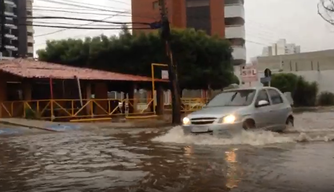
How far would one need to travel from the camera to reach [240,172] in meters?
7.93

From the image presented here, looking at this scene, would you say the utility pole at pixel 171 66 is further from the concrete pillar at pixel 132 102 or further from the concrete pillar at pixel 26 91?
the concrete pillar at pixel 132 102

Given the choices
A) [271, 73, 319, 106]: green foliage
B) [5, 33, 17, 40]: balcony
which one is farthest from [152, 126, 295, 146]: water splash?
[5, 33, 17, 40]: balcony

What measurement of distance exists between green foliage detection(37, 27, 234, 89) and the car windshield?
74.8 ft

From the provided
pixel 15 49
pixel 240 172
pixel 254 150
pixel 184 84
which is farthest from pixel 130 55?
pixel 15 49

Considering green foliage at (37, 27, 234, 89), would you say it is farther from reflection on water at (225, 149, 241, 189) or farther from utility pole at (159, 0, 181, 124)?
reflection on water at (225, 149, 241, 189)

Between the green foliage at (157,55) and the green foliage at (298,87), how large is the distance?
9.33 meters

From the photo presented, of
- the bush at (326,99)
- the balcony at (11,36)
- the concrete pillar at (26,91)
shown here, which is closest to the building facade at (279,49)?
the bush at (326,99)

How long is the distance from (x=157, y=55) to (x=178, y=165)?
29067 millimetres

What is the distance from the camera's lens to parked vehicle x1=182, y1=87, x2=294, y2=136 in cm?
1220

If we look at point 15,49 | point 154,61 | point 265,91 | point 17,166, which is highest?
point 15,49

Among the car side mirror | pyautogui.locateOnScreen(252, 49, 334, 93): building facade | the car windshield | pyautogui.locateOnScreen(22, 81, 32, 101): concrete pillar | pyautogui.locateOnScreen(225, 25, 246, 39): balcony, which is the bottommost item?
the car side mirror

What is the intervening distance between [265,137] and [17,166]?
19.8 feet

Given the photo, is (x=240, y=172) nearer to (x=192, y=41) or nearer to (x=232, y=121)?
(x=232, y=121)

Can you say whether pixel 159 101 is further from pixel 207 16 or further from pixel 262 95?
pixel 207 16
